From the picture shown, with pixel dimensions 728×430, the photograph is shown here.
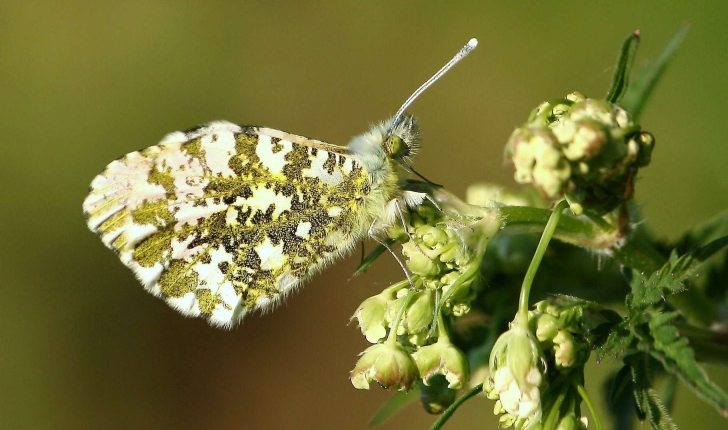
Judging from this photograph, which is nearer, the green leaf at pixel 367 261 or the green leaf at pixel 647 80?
the green leaf at pixel 367 261

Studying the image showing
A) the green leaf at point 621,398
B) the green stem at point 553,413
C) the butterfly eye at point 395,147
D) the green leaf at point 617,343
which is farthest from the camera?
the butterfly eye at point 395,147

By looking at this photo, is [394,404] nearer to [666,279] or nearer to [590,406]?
[590,406]

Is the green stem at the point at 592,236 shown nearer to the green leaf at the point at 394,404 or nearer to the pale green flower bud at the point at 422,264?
the pale green flower bud at the point at 422,264

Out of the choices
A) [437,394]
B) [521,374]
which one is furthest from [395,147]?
[521,374]

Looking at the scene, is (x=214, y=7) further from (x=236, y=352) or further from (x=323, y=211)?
(x=323, y=211)

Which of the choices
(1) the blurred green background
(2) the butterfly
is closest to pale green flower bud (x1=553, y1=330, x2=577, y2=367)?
(2) the butterfly

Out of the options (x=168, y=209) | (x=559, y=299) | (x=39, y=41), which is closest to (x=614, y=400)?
(x=559, y=299)

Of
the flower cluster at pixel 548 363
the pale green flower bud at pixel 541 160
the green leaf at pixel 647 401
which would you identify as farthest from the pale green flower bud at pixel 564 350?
the pale green flower bud at pixel 541 160
